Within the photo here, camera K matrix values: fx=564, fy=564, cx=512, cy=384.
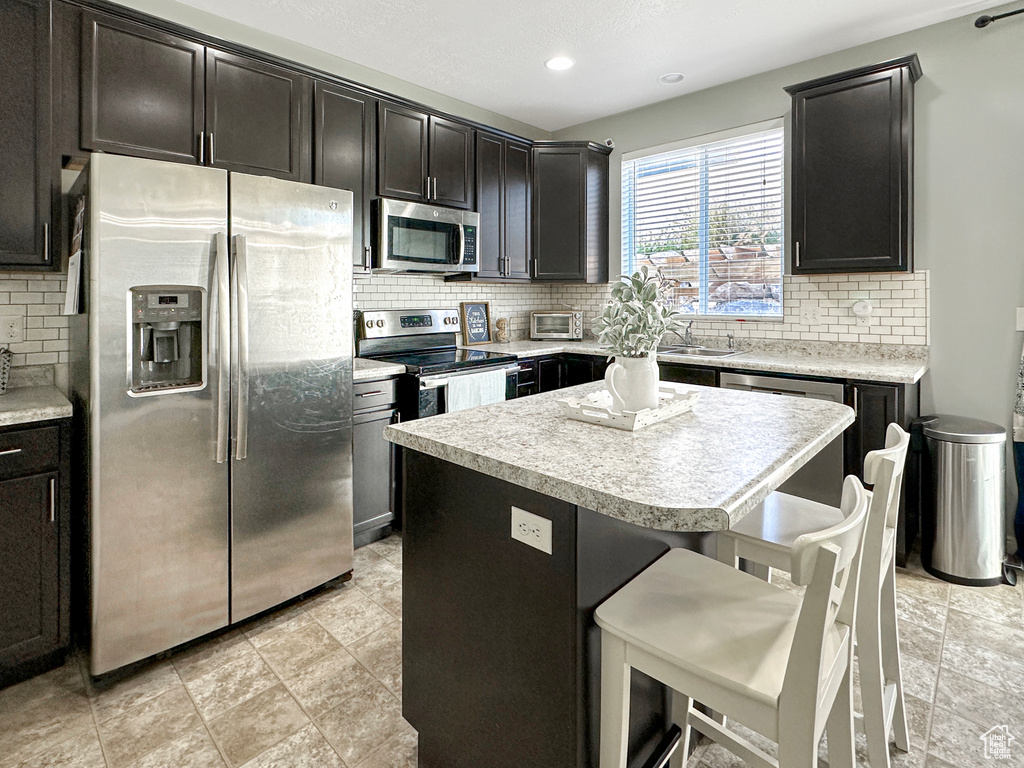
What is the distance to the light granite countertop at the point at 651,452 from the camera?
99 cm

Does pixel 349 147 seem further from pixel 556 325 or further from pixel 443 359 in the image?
pixel 556 325

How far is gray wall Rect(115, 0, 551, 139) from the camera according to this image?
2777 mm

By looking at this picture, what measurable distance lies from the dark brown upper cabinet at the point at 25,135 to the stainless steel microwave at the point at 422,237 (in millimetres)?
1571

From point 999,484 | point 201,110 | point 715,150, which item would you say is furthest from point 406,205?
point 999,484

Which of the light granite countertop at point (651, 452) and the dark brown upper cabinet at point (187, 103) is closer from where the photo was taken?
the light granite countertop at point (651, 452)

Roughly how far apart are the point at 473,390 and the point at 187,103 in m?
2.02

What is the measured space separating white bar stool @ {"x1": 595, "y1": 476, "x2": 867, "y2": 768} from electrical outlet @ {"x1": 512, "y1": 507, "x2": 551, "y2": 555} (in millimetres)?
179

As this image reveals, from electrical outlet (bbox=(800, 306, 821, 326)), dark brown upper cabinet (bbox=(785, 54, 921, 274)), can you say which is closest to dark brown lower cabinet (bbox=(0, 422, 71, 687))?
dark brown upper cabinet (bbox=(785, 54, 921, 274))

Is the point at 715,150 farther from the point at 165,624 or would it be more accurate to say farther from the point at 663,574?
the point at 165,624

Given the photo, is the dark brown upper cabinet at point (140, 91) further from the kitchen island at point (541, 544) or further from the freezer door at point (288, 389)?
the kitchen island at point (541, 544)

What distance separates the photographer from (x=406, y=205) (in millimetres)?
3492

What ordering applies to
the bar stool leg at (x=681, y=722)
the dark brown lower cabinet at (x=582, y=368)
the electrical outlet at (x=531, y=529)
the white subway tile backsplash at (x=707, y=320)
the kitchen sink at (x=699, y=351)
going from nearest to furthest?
1. the electrical outlet at (x=531, y=529)
2. the bar stool leg at (x=681, y=722)
3. the white subway tile backsplash at (x=707, y=320)
4. the kitchen sink at (x=699, y=351)
5. the dark brown lower cabinet at (x=582, y=368)

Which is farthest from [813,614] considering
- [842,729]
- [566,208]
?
[566,208]

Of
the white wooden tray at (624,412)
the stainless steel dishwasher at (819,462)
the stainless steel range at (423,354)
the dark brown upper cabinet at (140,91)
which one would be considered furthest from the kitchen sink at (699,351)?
the dark brown upper cabinet at (140,91)
